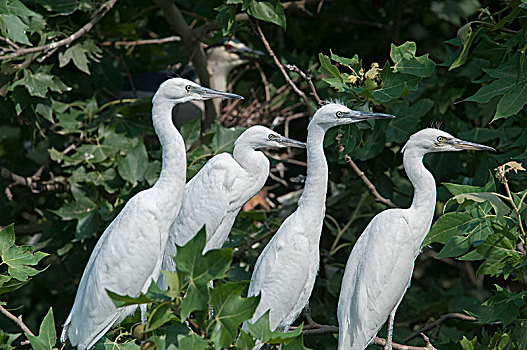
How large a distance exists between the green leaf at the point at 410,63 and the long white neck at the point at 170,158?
0.77 metres

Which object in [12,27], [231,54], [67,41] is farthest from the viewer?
[231,54]

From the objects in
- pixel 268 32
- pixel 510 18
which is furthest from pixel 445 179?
pixel 268 32

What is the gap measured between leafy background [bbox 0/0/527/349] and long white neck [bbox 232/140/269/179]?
0.27 metres

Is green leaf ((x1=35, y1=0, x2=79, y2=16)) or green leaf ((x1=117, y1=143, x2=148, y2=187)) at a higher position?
green leaf ((x1=35, y1=0, x2=79, y2=16))

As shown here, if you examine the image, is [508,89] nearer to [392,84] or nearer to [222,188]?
[392,84]

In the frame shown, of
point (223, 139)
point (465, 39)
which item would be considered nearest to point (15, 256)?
point (223, 139)

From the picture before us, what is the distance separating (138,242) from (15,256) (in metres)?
0.40

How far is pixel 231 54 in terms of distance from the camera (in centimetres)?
382

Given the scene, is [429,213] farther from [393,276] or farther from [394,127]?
[394,127]

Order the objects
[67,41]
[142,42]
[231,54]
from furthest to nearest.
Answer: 1. [231,54]
2. [142,42]
3. [67,41]

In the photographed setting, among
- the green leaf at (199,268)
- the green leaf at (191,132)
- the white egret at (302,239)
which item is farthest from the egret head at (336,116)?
the green leaf at (191,132)

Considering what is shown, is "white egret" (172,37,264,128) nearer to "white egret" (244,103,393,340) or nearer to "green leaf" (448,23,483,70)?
"green leaf" (448,23,483,70)

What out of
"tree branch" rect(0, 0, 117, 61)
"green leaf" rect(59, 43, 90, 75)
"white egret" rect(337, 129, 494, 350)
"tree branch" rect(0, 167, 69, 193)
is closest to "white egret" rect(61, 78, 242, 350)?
"white egret" rect(337, 129, 494, 350)

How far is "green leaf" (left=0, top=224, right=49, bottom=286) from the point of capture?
208cm
